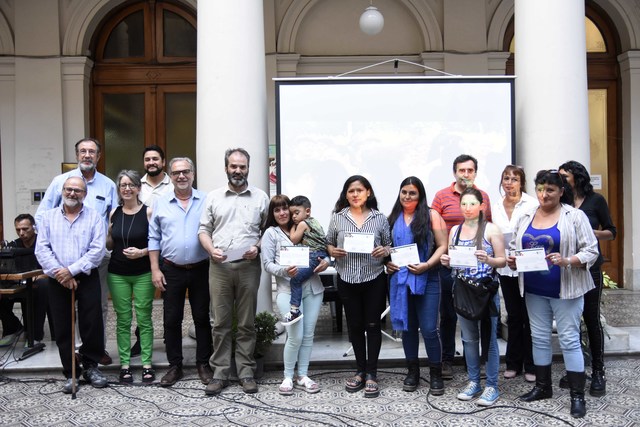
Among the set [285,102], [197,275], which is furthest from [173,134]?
[197,275]

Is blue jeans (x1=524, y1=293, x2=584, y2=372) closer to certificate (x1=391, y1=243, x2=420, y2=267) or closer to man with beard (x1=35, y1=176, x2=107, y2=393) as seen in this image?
certificate (x1=391, y1=243, x2=420, y2=267)

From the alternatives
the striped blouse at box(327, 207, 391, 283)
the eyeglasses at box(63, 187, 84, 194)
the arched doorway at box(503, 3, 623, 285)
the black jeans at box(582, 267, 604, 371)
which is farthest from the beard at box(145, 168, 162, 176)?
the arched doorway at box(503, 3, 623, 285)

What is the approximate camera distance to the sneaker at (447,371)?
5215mm

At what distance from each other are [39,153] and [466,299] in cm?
733

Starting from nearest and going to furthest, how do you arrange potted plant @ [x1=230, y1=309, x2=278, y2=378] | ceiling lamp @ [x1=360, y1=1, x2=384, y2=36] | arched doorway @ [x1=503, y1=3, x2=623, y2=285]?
1. potted plant @ [x1=230, y1=309, x2=278, y2=378]
2. ceiling lamp @ [x1=360, y1=1, x2=384, y2=36]
3. arched doorway @ [x1=503, y1=3, x2=623, y2=285]

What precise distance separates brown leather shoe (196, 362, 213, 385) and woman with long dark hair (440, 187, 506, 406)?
2.06 m

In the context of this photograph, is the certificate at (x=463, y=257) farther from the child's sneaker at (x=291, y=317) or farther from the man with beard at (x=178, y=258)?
the man with beard at (x=178, y=258)

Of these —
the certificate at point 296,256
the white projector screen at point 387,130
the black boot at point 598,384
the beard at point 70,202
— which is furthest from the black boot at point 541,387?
the beard at point 70,202

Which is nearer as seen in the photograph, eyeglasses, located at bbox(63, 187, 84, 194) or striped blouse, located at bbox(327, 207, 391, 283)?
striped blouse, located at bbox(327, 207, 391, 283)

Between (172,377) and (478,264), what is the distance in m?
2.69

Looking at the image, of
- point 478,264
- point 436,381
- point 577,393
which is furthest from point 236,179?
point 577,393

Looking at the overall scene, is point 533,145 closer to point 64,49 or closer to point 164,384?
point 164,384

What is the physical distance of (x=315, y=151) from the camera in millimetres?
6520

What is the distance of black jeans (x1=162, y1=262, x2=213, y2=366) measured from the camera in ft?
17.0
